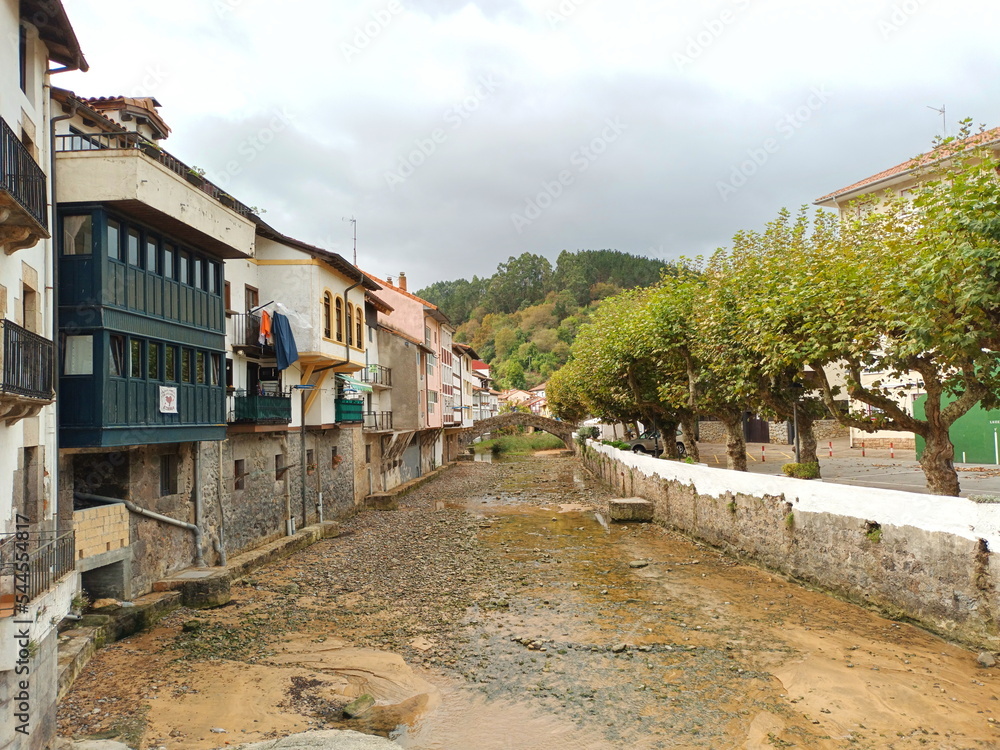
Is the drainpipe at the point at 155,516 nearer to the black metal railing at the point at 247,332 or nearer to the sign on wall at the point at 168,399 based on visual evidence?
the sign on wall at the point at 168,399

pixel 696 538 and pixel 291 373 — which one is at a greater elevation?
pixel 291 373

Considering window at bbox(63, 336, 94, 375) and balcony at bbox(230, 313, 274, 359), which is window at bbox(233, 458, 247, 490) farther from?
window at bbox(63, 336, 94, 375)

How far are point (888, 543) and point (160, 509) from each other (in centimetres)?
1576

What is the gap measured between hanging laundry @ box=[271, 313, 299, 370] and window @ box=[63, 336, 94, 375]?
8.03 m

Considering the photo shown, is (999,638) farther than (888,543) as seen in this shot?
No

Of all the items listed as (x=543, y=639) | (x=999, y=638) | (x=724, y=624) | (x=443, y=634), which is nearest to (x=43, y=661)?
(x=443, y=634)

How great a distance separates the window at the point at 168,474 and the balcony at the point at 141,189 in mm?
5123

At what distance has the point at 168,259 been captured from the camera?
1555cm

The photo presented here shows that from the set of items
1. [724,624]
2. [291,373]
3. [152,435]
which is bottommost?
[724,624]

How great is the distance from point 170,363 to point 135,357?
130cm

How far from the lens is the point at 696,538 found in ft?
77.6

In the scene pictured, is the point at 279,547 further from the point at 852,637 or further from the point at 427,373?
the point at 427,373

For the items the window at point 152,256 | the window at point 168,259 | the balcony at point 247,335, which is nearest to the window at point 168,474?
the window at point 168,259

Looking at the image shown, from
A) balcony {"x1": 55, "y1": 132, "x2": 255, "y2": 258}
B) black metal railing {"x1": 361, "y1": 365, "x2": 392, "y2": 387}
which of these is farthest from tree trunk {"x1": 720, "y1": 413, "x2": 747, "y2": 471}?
balcony {"x1": 55, "y1": 132, "x2": 255, "y2": 258}
